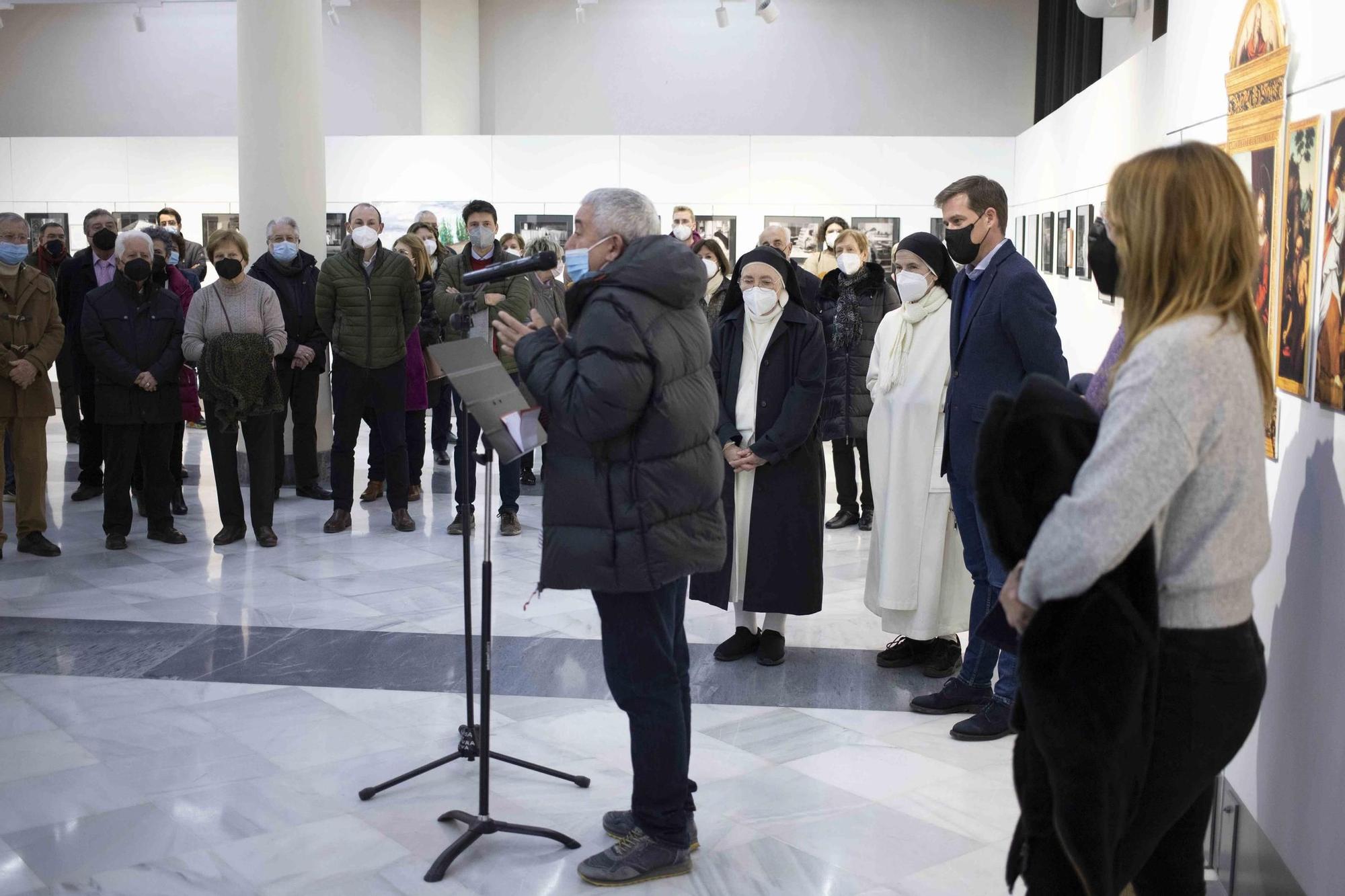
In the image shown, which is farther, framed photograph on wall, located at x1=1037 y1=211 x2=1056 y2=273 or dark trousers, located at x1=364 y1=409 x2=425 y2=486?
framed photograph on wall, located at x1=1037 y1=211 x2=1056 y2=273

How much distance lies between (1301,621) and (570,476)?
182 centimetres

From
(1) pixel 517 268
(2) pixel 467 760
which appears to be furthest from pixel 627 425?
(2) pixel 467 760

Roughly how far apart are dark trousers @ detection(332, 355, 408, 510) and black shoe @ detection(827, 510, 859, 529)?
2951 millimetres

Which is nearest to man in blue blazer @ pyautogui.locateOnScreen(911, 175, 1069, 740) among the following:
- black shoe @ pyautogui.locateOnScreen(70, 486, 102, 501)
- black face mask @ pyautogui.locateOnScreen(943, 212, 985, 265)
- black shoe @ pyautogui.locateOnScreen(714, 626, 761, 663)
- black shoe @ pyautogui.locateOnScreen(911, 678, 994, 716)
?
black face mask @ pyautogui.locateOnScreen(943, 212, 985, 265)

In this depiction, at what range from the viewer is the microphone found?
11.2 feet

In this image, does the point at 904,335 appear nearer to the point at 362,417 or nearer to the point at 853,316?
the point at 853,316

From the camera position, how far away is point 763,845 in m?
3.91

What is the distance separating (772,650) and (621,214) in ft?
9.10

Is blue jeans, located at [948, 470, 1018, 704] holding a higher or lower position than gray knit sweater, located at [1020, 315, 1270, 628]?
lower

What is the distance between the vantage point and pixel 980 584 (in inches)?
193

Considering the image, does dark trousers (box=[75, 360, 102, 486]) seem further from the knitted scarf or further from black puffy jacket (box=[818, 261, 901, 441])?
black puffy jacket (box=[818, 261, 901, 441])

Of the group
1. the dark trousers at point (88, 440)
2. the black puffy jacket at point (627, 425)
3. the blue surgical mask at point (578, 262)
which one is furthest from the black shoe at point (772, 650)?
the dark trousers at point (88, 440)

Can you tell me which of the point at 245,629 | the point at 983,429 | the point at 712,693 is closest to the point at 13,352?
the point at 245,629

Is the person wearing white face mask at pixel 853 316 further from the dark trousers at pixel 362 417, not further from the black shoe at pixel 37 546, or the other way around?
the black shoe at pixel 37 546
